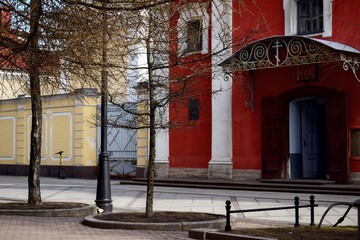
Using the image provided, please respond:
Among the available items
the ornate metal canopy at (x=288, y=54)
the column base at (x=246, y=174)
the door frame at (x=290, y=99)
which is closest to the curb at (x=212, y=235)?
the ornate metal canopy at (x=288, y=54)

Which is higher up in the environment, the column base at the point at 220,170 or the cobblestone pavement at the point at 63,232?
the column base at the point at 220,170

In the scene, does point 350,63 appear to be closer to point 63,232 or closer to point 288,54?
point 288,54

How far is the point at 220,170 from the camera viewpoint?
26.6 meters

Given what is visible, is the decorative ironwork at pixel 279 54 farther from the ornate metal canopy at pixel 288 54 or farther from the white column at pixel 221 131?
the white column at pixel 221 131

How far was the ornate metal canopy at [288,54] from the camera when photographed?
71.0ft

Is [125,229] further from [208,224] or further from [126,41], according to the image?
[126,41]

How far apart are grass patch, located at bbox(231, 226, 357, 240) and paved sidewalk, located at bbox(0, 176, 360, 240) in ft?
4.62

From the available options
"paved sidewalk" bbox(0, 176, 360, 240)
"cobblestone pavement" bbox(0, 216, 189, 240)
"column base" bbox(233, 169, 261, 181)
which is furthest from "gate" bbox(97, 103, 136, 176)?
"cobblestone pavement" bbox(0, 216, 189, 240)

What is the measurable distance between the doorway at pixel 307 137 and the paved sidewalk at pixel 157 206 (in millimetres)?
3535

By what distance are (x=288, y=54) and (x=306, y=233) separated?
41.5 feet

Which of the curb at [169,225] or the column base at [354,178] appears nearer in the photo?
the curb at [169,225]

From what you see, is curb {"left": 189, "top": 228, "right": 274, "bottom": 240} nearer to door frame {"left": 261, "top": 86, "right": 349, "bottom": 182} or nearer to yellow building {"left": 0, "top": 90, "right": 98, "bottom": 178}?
door frame {"left": 261, "top": 86, "right": 349, "bottom": 182}

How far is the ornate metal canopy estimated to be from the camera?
71.0 ft

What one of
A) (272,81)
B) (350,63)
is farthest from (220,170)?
(350,63)
